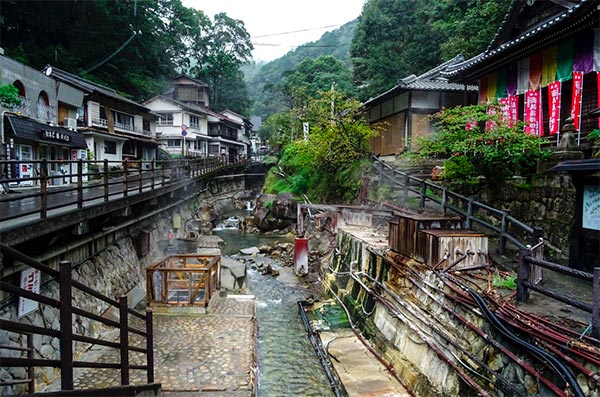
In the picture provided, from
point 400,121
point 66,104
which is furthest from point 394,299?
point 66,104

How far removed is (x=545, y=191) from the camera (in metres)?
12.4

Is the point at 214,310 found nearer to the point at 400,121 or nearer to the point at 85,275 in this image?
the point at 85,275

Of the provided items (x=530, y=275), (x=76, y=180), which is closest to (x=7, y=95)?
(x=76, y=180)

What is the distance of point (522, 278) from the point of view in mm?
7754

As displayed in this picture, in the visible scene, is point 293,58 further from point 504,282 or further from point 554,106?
point 504,282

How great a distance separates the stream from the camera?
10717mm

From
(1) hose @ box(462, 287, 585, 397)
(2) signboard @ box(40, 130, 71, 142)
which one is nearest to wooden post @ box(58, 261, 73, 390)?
(1) hose @ box(462, 287, 585, 397)

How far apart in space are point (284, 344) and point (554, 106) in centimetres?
1395

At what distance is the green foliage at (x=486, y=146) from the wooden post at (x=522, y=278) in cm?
594

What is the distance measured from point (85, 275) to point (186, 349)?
12.8ft

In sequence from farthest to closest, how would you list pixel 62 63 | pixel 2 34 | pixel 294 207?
pixel 62 63, pixel 2 34, pixel 294 207

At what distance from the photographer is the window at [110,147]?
35.5 meters

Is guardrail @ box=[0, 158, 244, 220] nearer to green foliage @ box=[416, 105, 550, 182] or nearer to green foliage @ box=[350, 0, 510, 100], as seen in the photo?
green foliage @ box=[416, 105, 550, 182]

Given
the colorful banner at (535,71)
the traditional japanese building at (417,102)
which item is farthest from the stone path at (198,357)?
the traditional japanese building at (417,102)
